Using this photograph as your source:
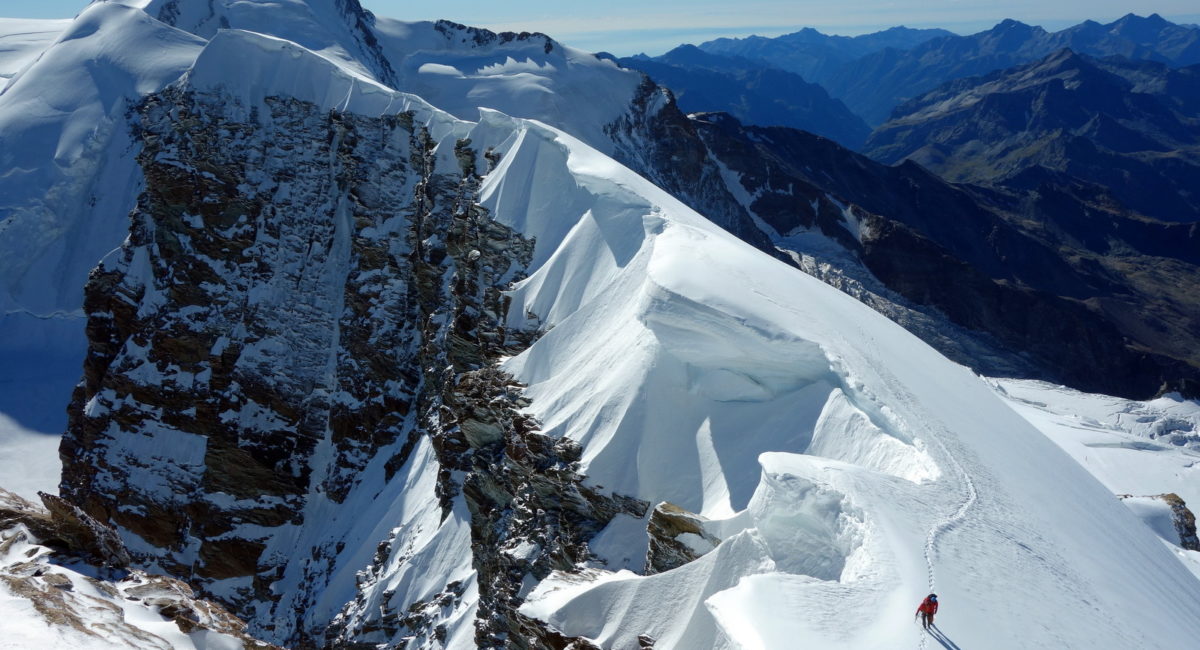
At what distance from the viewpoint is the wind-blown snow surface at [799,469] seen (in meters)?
11.1

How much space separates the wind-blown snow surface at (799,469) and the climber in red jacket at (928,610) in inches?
10.8

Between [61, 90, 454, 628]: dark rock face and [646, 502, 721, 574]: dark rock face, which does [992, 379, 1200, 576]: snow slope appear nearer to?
[646, 502, 721, 574]: dark rock face

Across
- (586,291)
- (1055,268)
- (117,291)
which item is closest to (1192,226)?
(1055,268)

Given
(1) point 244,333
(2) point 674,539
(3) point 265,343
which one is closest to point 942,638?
(2) point 674,539

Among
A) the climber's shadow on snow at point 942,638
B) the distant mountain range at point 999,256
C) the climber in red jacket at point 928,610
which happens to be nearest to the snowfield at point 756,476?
the climber's shadow on snow at point 942,638

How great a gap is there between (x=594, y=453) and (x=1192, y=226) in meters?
173

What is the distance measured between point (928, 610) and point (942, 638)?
49 cm

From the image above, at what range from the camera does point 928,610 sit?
977 centimetres

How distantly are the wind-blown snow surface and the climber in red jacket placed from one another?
27 centimetres

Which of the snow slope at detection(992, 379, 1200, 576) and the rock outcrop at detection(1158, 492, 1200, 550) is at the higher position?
the rock outcrop at detection(1158, 492, 1200, 550)

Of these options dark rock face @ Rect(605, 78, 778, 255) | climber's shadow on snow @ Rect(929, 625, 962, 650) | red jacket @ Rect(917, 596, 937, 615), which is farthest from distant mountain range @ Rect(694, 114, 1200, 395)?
red jacket @ Rect(917, 596, 937, 615)

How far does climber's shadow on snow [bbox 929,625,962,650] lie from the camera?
9703mm

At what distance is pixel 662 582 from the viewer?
1384 cm

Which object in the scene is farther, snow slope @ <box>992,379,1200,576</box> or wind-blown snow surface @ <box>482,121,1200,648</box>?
snow slope @ <box>992,379,1200,576</box>
